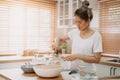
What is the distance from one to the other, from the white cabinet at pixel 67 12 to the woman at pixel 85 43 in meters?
2.03

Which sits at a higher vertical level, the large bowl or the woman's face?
the woman's face

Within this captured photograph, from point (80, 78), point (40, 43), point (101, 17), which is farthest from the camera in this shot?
point (40, 43)

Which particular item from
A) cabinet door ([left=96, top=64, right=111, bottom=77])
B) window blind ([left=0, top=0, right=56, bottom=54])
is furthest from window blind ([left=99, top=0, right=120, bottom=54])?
window blind ([left=0, top=0, right=56, bottom=54])

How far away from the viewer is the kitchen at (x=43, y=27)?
132 inches

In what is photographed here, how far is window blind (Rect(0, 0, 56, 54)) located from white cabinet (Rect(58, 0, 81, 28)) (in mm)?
210

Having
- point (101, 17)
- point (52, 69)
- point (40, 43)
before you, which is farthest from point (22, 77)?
point (40, 43)

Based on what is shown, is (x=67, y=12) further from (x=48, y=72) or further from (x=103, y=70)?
(x=48, y=72)

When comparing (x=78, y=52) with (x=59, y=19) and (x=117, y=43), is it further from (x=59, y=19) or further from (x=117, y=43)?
(x=59, y=19)

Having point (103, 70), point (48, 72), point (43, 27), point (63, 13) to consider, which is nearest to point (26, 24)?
point (43, 27)

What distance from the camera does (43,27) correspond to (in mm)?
4398

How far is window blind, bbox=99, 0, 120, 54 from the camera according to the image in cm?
336

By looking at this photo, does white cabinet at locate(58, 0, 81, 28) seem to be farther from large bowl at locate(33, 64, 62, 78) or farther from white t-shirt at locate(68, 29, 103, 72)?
large bowl at locate(33, 64, 62, 78)

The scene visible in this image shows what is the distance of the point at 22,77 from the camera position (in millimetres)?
1617

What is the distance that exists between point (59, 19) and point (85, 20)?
8.60 ft
